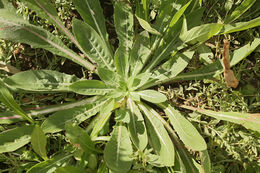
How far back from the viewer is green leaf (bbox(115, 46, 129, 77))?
85.7 inches

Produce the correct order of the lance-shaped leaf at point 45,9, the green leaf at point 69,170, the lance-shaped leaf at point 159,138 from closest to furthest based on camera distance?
the green leaf at point 69,170 < the lance-shaped leaf at point 159,138 < the lance-shaped leaf at point 45,9

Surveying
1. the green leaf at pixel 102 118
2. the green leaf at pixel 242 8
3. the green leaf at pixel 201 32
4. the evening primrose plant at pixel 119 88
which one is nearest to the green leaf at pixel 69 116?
the evening primrose plant at pixel 119 88

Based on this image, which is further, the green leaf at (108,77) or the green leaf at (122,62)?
the green leaf at (122,62)

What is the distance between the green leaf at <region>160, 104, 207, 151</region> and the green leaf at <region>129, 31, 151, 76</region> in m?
0.41

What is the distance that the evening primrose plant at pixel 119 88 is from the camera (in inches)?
78.9

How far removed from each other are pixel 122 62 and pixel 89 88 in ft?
1.22

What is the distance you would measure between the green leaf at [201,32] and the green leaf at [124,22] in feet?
1.53

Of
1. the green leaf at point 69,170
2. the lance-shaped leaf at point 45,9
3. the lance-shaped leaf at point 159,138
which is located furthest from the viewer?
the lance-shaped leaf at point 45,9

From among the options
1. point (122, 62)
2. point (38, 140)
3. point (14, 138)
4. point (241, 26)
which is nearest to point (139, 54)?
point (122, 62)

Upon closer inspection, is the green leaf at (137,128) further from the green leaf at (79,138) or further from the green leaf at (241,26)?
the green leaf at (241,26)

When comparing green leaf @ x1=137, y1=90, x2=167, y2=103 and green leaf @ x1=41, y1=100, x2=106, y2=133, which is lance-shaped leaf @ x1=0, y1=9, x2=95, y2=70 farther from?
green leaf @ x1=137, y1=90, x2=167, y2=103

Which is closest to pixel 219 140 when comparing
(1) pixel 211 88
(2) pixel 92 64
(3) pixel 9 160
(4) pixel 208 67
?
(1) pixel 211 88

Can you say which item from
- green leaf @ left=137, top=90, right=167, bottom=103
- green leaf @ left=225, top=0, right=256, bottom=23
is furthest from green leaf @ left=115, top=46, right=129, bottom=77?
green leaf @ left=225, top=0, right=256, bottom=23

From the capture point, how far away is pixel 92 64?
2.46 m
